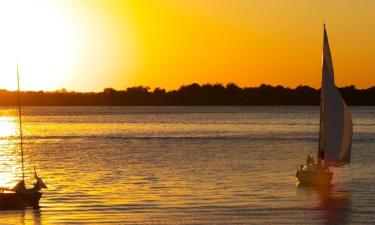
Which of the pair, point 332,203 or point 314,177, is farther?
point 314,177

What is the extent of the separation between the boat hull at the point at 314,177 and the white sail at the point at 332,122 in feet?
6.70

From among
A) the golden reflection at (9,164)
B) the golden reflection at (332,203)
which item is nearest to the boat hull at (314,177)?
the golden reflection at (332,203)

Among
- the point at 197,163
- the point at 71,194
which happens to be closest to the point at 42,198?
the point at 71,194

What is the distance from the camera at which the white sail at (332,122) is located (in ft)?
164

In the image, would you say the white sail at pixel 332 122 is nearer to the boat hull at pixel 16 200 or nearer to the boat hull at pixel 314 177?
the boat hull at pixel 314 177

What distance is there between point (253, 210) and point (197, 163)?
27017 mm

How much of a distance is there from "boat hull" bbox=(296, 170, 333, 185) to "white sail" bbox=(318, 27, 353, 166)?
6.70ft

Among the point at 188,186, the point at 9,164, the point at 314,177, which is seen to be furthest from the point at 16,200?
the point at 9,164

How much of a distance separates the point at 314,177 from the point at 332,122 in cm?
403

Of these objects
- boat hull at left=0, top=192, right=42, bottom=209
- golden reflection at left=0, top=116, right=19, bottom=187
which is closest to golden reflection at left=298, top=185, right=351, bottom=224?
boat hull at left=0, top=192, right=42, bottom=209

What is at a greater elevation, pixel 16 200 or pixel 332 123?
pixel 332 123

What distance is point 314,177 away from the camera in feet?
157

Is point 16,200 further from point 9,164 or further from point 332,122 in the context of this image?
point 9,164

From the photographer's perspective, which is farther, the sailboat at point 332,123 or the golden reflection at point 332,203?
the sailboat at point 332,123
